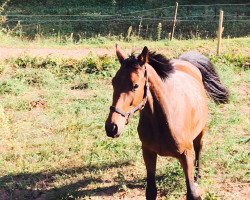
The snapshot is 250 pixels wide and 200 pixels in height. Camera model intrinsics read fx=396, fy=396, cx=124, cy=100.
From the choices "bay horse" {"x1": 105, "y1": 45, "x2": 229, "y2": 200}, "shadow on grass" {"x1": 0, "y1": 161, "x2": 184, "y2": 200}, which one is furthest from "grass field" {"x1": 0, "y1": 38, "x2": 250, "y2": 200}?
"bay horse" {"x1": 105, "y1": 45, "x2": 229, "y2": 200}

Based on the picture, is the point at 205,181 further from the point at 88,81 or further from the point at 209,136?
the point at 88,81

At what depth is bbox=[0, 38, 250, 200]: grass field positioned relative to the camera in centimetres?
554

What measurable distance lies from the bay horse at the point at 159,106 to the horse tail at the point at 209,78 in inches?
23.3

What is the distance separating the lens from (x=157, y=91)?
406 cm

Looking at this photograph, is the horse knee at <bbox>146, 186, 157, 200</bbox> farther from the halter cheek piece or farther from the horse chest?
the halter cheek piece

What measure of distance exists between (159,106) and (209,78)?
2.22 meters

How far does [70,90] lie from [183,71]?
202 inches

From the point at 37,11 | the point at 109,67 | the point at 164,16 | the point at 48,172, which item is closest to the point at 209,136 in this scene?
the point at 48,172

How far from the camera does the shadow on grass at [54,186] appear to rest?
545 cm

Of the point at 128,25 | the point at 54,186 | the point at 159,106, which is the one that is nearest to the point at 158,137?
the point at 159,106

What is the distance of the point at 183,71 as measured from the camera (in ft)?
17.4

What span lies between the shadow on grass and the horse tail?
1544 mm

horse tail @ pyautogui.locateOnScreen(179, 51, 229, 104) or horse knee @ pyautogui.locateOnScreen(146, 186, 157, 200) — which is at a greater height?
horse tail @ pyautogui.locateOnScreen(179, 51, 229, 104)

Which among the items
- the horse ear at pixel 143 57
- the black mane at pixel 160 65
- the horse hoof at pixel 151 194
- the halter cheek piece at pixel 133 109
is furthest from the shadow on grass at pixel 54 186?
the horse ear at pixel 143 57
